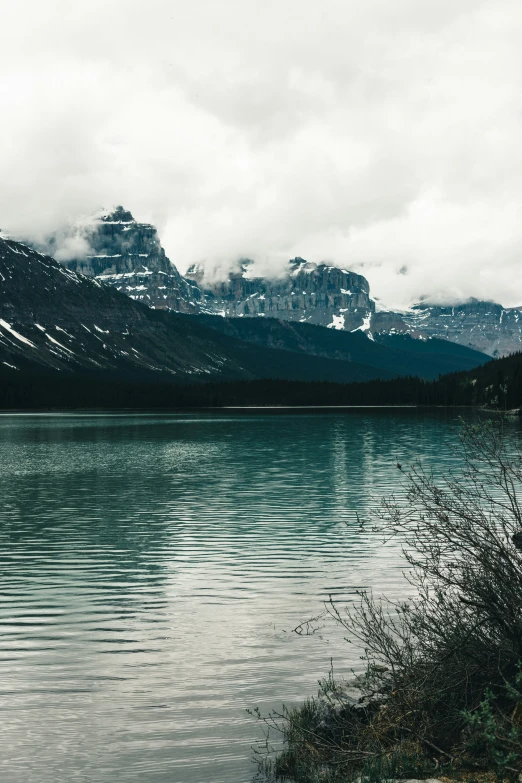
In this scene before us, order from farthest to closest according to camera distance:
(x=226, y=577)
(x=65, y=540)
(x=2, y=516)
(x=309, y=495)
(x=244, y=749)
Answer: (x=309, y=495), (x=2, y=516), (x=65, y=540), (x=226, y=577), (x=244, y=749)

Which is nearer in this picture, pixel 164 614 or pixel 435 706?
pixel 435 706

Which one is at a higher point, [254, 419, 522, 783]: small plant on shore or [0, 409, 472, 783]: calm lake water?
[254, 419, 522, 783]: small plant on shore

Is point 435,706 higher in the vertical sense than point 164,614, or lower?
higher

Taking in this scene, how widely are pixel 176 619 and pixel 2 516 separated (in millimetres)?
31606

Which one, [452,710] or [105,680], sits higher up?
[452,710]

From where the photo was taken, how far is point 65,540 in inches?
1781

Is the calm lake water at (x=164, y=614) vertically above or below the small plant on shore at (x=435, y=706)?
below

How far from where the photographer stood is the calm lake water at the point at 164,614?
55.3ft

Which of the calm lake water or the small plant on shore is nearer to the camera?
the small plant on shore

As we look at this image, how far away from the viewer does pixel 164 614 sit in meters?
28.3

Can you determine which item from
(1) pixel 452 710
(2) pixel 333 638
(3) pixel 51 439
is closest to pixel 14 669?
(2) pixel 333 638

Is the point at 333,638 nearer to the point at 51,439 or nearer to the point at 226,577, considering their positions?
the point at 226,577

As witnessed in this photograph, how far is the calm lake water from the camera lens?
55.3 feet

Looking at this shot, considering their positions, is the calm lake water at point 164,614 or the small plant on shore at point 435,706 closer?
the small plant on shore at point 435,706
